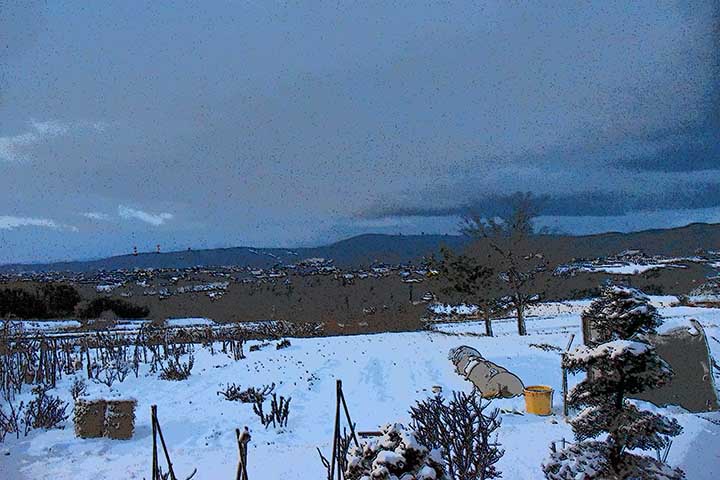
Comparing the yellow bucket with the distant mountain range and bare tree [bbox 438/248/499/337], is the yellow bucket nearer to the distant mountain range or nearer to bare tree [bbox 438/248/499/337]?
the distant mountain range

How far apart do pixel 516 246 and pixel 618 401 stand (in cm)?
1061

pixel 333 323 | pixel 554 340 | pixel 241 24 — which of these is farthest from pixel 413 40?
pixel 333 323

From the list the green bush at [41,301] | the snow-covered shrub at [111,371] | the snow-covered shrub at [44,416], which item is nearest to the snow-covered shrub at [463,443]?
the snow-covered shrub at [44,416]

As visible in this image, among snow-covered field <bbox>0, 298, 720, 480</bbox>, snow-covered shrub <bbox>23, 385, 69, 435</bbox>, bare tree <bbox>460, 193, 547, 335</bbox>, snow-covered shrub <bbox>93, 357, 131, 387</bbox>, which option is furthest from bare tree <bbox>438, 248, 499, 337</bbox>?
snow-covered shrub <bbox>23, 385, 69, 435</bbox>

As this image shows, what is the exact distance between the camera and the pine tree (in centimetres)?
212

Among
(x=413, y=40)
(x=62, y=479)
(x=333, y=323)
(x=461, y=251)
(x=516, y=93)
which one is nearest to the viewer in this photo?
(x=413, y=40)

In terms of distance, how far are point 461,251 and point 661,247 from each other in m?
6.62

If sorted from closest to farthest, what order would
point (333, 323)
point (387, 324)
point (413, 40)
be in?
point (413, 40) → point (387, 324) → point (333, 323)

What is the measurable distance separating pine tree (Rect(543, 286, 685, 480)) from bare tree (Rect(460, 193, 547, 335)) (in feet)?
32.8

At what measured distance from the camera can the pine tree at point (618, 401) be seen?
2.12 metres

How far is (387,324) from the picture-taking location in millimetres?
14156

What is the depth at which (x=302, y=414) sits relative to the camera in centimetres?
570

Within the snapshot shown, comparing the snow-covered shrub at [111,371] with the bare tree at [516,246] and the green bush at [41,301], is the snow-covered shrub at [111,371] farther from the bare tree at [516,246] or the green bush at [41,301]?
the bare tree at [516,246]

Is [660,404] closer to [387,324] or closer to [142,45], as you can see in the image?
[142,45]
